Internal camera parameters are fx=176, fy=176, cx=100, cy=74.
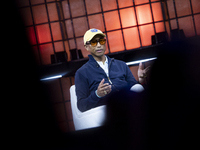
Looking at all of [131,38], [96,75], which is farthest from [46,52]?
[96,75]

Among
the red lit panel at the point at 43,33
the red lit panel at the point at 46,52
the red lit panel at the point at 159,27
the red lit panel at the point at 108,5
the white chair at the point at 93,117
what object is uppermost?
the red lit panel at the point at 108,5

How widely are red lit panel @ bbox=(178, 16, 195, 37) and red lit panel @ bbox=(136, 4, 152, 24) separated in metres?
0.52

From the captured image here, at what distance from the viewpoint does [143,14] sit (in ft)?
9.10

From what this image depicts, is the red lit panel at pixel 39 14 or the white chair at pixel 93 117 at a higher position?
the red lit panel at pixel 39 14

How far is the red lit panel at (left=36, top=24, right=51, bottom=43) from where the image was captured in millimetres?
2824

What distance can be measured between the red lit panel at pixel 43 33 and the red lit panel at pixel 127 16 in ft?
3.96

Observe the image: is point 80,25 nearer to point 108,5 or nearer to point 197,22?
point 108,5

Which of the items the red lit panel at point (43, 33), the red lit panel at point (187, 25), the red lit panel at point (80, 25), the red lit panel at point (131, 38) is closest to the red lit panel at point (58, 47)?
the red lit panel at point (43, 33)

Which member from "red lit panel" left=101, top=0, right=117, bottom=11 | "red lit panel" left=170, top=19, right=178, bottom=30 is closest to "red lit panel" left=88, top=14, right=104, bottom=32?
"red lit panel" left=101, top=0, right=117, bottom=11

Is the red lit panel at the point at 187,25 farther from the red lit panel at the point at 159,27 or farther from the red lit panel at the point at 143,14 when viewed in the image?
the red lit panel at the point at 143,14

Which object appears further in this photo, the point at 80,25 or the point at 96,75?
the point at 80,25

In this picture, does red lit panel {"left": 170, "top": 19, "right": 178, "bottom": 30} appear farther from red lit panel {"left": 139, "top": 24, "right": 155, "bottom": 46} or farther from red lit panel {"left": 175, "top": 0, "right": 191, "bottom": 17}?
red lit panel {"left": 139, "top": 24, "right": 155, "bottom": 46}

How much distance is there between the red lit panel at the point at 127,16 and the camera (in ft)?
9.10

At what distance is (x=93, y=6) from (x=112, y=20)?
0.37m
